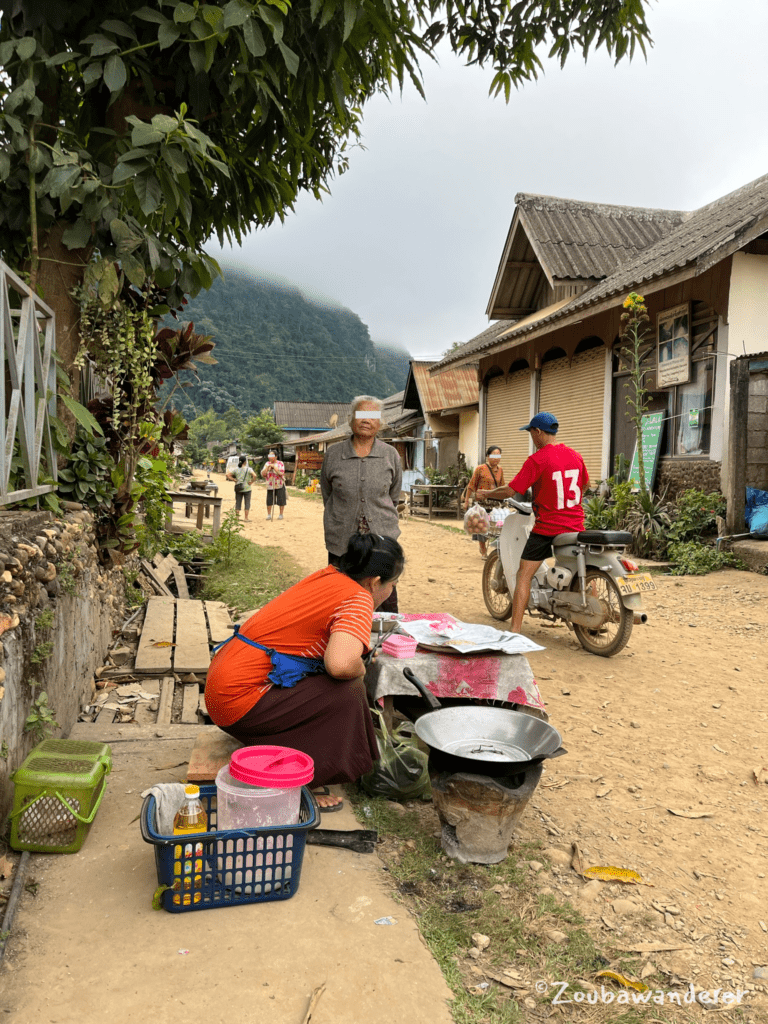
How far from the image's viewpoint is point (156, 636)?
5.63m

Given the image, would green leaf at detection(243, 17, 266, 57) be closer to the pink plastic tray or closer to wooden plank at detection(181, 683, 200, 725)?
the pink plastic tray

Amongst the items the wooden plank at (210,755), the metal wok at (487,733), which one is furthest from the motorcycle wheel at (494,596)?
the wooden plank at (210,755)

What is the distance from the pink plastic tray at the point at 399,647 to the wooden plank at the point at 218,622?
2414mm

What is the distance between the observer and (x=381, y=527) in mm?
4676

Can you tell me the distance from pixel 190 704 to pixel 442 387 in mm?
21491

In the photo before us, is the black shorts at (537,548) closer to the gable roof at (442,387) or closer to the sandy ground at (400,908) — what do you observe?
the sandy ground at (400,908)

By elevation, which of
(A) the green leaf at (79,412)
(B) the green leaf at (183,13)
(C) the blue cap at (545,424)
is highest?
(B) the green leaf at (183,13)

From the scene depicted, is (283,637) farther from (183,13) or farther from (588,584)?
(588,584)

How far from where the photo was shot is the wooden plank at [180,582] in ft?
27.7

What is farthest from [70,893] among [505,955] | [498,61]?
[498,61]

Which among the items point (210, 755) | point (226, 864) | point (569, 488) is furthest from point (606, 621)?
point (226, 864)

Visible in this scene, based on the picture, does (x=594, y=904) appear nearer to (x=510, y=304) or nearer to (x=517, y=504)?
(x=517, y=504)

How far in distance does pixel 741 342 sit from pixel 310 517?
41.8 ft

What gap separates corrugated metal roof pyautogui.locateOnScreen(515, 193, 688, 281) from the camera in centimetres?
1593
